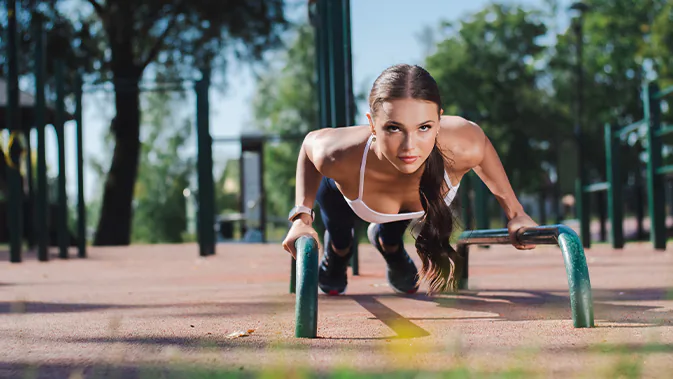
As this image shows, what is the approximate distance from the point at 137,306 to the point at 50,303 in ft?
1.99

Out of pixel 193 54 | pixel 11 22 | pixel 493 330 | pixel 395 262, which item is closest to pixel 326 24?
pixel 395 262

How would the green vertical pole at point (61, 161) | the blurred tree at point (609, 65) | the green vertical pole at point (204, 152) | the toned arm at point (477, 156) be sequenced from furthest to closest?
the blurred tree at point (609, 65), the green vertical pole at point (61, 161), the green vertical pole at point (204, 152), the toned arm at point (477, 156)

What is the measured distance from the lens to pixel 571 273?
2826 millimetres

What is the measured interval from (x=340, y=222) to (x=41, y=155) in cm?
648

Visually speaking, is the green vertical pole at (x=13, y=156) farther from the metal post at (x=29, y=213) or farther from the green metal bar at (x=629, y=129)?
the green metal bar at (x=629, y=129)

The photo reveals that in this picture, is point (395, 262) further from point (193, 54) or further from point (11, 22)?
point (193, 54)

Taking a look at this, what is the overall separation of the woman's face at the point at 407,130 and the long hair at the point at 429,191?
3 cm

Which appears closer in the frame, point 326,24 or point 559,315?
point 559,315

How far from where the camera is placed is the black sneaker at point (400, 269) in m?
4.40

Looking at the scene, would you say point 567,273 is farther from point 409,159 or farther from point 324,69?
point 324,69

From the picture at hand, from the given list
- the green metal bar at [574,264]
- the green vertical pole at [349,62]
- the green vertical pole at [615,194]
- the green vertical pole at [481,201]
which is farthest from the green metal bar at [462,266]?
the green vertical pole at [615,194]

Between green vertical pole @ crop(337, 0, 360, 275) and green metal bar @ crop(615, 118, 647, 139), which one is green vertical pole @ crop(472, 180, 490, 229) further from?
green vertical pole @ crop(337, 0, 360, 275)

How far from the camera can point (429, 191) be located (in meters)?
3.26

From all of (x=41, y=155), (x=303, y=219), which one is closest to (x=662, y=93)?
(x=303, y=219)
